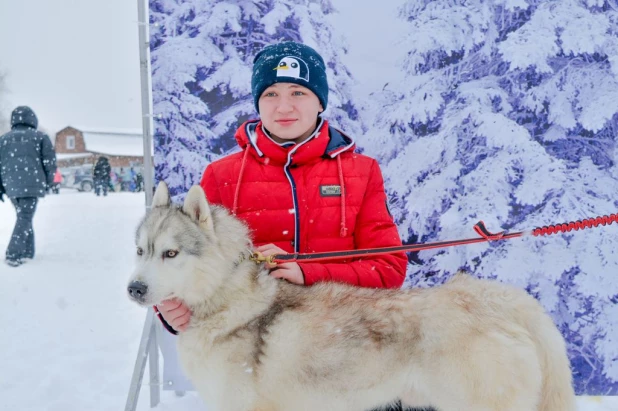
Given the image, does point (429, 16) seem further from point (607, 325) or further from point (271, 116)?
point (607, 325)

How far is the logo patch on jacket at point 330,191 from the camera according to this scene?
2.87 metres

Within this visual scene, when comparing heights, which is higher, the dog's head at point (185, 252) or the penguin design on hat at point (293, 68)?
the penguin design on hat at point (293, 68)

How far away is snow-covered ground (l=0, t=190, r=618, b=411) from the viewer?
4074mm

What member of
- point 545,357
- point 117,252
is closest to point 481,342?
point 545,357

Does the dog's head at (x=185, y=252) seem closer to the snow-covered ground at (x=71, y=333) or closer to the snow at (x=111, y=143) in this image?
the snow-covered ground at (x=71, y=333)

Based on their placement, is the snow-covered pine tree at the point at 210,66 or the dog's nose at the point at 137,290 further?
the snow-covered pine tree at the point at 210,66

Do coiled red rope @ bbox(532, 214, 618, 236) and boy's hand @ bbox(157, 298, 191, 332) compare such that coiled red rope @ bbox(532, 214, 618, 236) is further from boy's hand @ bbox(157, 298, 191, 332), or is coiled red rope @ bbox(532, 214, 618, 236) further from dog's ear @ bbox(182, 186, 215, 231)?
boy's hand @ bbox(157, 298, 191, 332)

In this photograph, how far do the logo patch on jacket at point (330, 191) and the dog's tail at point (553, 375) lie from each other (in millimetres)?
1353

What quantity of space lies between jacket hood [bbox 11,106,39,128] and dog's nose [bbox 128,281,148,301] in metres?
8.35

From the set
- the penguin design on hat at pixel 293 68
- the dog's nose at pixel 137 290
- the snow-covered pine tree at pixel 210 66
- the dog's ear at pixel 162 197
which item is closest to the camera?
the dog's nose at pixel 137 290

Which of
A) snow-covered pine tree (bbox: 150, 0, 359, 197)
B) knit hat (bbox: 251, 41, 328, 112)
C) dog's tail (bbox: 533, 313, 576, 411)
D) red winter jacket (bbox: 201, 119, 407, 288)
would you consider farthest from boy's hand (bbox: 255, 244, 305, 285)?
snow-covered pine tree (bbox: 150, 0, 359, 197)

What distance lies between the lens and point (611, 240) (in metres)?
3.87

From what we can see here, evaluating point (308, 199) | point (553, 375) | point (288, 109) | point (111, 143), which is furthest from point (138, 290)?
point (111, 143)

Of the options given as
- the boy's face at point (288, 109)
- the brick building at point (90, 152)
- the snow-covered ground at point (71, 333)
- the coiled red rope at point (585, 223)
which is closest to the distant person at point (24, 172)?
the snow-covered ground at point (71, 333)
